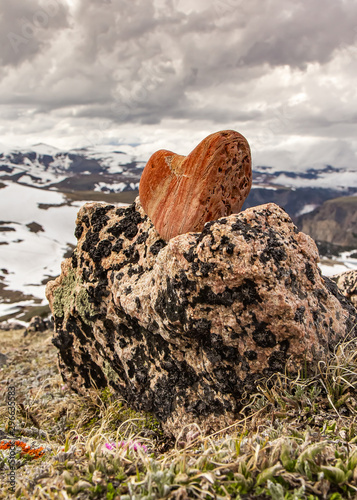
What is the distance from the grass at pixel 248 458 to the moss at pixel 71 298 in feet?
9.12

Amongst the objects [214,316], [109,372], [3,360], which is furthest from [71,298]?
[3,360]

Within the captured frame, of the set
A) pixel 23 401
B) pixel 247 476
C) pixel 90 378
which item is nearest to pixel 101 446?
pixel 247 476

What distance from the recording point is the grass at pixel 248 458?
142 inches

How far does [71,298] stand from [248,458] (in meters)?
6.50

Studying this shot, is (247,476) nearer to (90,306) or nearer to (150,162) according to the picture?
(90,306)

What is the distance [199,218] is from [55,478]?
5.15 meters

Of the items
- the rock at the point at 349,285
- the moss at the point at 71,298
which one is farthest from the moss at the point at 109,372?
the rock at the point at 349,285

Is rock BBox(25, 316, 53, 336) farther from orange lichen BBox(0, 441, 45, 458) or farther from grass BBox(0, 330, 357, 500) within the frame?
orange lichen BBox(0, 441, 45, 458)

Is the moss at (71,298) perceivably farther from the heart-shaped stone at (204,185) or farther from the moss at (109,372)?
the heart-shaped stone at (204,185)

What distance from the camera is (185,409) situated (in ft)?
22.5

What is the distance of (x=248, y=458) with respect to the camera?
4.19 m

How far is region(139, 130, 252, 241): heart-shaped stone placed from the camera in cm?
773

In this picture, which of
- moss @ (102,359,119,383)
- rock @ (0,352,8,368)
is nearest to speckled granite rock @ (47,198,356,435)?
moss @ (102,359,119,383)

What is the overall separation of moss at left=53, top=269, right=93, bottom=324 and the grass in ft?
9.12
